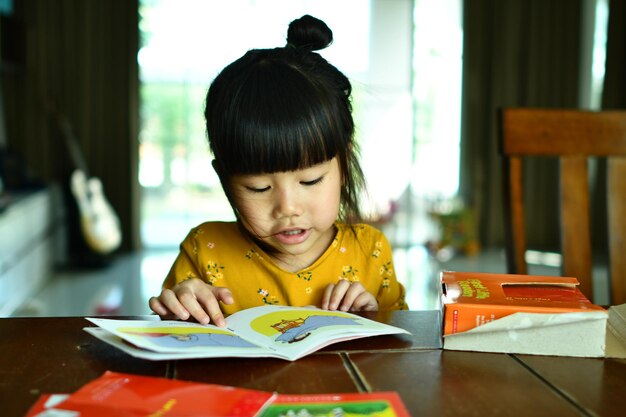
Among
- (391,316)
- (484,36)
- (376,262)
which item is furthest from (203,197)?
(391,316)

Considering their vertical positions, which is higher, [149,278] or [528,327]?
[528,327]

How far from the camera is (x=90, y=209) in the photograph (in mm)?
3828

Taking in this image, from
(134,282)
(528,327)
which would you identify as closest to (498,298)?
(528,327)

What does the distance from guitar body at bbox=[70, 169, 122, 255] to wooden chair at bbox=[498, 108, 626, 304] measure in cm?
297

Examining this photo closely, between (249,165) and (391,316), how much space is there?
27 centimetres

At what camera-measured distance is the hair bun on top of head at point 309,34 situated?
41.6 inches

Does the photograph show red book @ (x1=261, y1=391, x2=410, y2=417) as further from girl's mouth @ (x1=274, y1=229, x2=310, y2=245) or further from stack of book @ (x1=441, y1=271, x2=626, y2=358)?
girl's mouth @ (x1=274, y1=229, x2=310, y2=245)

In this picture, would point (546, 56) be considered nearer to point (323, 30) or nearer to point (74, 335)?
point (323, 30)

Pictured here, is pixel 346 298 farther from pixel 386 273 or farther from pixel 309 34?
pixel 309 34

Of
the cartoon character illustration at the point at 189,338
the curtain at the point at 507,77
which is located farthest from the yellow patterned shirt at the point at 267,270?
the curtain at the point at 507,77

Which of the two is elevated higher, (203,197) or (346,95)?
(346,95)

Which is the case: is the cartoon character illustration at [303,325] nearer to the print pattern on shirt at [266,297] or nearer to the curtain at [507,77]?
the print pattern on shirt at [266,297]

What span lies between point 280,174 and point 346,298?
0.19 m

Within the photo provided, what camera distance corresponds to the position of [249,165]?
0.92 meters
